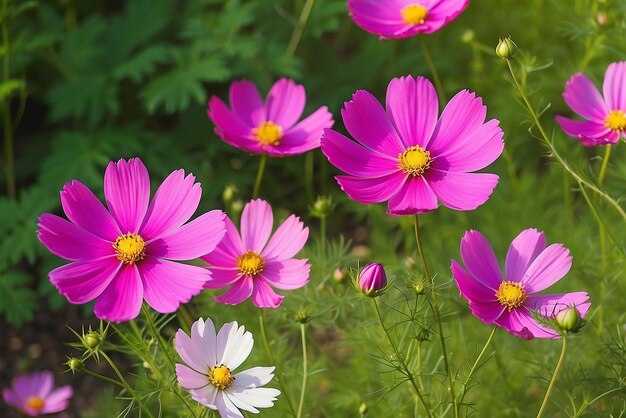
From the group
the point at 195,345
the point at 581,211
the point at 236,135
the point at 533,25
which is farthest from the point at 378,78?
the point at 195,345

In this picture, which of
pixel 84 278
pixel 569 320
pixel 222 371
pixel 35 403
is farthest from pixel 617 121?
pixel 35 403

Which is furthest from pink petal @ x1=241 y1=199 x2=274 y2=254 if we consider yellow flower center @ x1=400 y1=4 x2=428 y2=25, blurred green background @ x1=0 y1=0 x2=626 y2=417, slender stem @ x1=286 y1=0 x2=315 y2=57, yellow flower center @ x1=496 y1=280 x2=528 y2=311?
slender stem @ x1=286 y1=0 x2=315 y2=57

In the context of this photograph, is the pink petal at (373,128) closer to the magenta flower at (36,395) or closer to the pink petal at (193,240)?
the pink petal at (193,240)

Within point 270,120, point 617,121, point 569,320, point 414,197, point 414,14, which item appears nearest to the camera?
point 569,320

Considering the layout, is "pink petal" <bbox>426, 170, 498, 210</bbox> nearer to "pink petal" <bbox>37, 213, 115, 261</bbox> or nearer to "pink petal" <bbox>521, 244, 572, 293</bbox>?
"pink petal" <bbox>521, 244, 572, 293</bbox>

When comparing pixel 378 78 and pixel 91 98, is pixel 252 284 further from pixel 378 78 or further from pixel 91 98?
pixel 378 78

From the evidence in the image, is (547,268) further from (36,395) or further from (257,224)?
(36,395)
